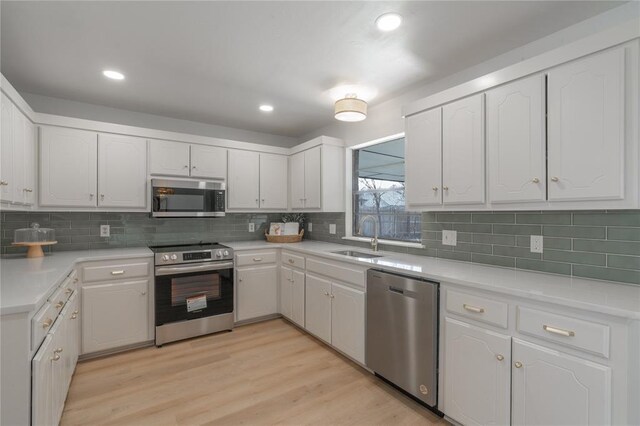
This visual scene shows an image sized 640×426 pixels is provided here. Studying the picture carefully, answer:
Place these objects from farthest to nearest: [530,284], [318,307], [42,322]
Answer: [318,307]
[530,284]
[42,322]

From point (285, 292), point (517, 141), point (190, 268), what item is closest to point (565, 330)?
point (517, 141)

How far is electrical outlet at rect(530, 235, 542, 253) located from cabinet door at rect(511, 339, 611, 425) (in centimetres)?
75

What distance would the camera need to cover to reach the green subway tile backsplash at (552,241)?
171cm

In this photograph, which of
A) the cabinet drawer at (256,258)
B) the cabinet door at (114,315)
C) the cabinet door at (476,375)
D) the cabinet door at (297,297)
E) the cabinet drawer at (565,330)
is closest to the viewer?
the cabinet drawer at (565,330)

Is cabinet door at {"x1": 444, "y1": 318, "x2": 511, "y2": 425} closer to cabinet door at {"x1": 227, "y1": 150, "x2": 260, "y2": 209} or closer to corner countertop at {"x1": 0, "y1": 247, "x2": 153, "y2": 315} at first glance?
corner countertop at {"x1": 0, "y1": 247, "x2": 153, "y2": 315}

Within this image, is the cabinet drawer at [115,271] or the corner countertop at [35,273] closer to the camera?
the corner countertop at [35,273]

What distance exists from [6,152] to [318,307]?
9.02 ft

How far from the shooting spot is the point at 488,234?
2.31m

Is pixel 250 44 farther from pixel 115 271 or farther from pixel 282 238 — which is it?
pixel 282 238

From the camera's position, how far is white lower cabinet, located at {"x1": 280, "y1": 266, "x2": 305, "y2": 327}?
337 centimetres

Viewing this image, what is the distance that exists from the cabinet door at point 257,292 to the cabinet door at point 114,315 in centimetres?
97

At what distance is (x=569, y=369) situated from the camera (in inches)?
55.4

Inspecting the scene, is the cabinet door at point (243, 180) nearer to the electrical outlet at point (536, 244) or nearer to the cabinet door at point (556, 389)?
the electrical outlet at point (536, 244)

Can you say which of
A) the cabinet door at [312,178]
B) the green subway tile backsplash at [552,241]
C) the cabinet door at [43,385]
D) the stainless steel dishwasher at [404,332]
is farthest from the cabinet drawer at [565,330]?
the cabinet door at [312,178]
